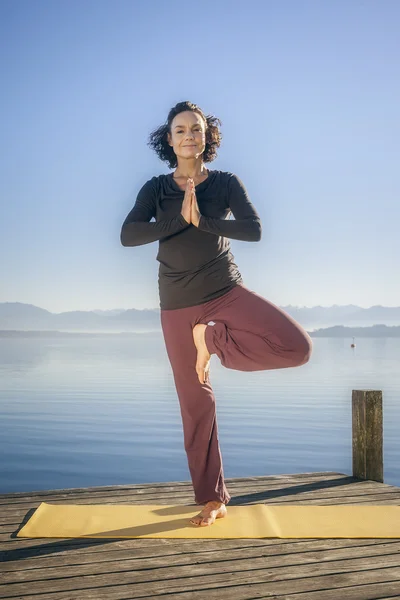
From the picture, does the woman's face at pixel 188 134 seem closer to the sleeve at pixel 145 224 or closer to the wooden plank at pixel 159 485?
the sleeve at pixel 145 224

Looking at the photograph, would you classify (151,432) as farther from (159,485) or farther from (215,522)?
(215,522)

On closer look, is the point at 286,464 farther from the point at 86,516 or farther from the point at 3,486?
the point at 86,516

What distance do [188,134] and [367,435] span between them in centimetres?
256

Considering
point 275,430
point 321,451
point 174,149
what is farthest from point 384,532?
point 275,430

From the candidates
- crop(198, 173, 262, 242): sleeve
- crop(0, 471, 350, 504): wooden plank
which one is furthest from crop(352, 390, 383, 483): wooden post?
crop(198, 173, 262, 242): sleeve

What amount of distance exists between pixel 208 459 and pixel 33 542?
0.96 m

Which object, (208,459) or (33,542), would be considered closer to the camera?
(33,542)

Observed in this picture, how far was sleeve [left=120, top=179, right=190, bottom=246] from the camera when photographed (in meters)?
3.39

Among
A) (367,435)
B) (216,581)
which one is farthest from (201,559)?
(367,435)

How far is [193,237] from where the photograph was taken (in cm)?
349

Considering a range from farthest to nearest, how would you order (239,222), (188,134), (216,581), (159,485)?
(159,485)
(188,134)
(239,222)
(216,581)

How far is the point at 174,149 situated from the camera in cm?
365

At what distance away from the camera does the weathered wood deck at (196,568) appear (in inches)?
102

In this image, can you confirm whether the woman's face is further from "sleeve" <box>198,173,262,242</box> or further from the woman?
"sleeve" <box>198,173,262,242</box>
